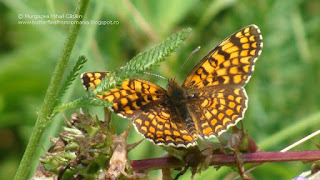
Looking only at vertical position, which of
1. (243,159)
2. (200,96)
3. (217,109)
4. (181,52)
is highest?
(181,52)

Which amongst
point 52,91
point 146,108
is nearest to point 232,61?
point 146,108

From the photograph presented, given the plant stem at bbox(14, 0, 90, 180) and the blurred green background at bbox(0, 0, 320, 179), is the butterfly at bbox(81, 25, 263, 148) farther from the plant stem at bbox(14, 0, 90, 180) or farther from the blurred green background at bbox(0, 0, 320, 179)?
the blurred green background at bbox(0, 0, 320, 179)

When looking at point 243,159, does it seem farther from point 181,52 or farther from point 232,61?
point 181,52

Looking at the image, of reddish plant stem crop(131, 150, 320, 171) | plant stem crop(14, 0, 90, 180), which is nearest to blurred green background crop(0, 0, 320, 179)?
reddish plant stem crop(131, 150, 320, 171)

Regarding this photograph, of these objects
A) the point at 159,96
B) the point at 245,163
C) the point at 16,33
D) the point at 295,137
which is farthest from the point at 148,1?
the point at 245,163

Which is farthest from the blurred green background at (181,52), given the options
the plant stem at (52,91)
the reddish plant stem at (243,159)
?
the plant stem at (52,91)

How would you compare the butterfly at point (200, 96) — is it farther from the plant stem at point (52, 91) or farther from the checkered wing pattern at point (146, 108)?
the plant stem at point (52, 91)
